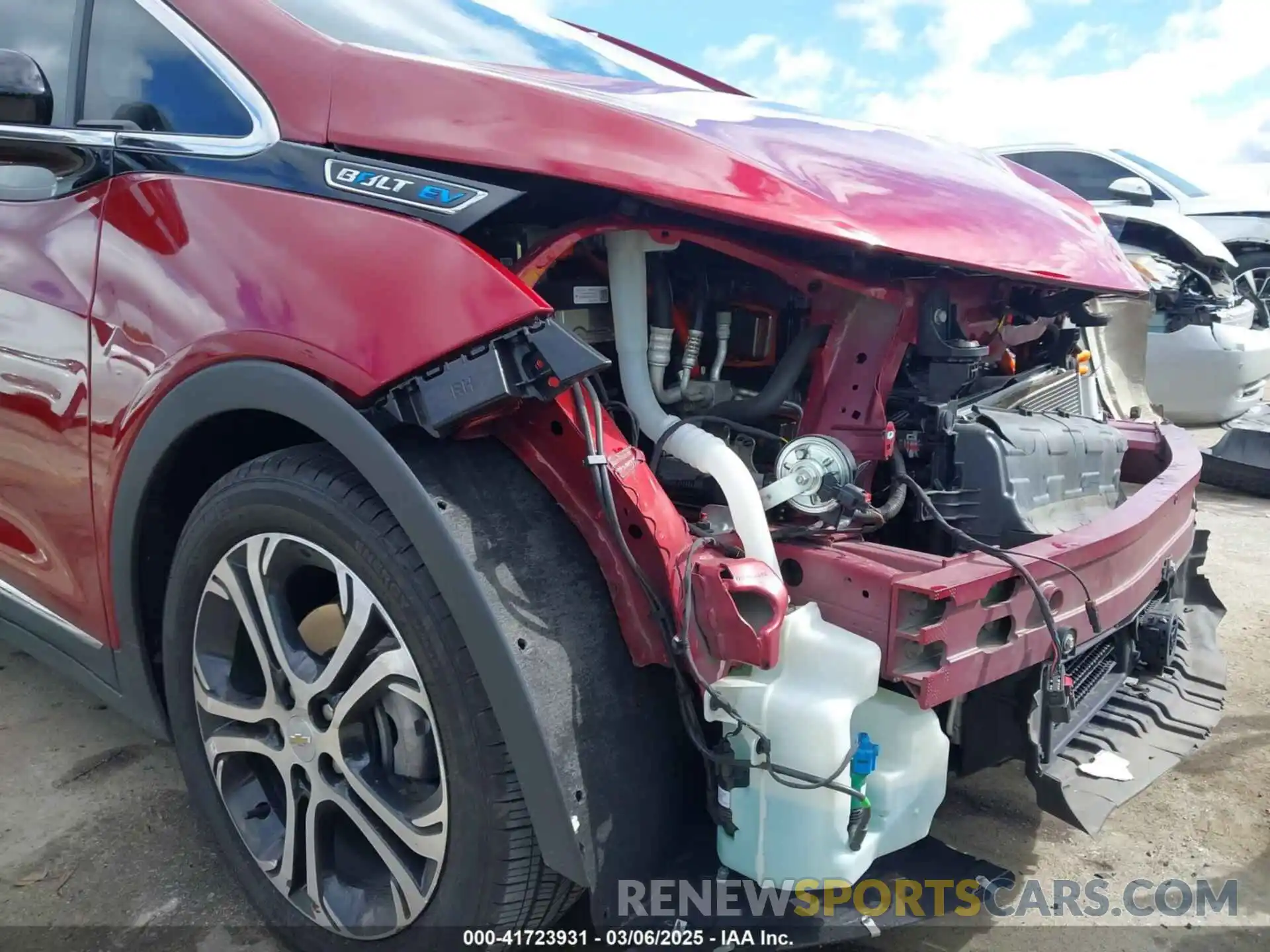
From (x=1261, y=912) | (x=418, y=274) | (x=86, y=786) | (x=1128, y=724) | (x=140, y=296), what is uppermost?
(x=418, y=274)

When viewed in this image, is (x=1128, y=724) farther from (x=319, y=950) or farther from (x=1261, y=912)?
(x=319, y=950)

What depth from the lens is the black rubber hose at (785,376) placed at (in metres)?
1.95

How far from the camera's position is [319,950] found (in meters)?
1.82

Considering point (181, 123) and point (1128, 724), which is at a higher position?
point (181, 123)

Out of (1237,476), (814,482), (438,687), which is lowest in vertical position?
(1237,476)

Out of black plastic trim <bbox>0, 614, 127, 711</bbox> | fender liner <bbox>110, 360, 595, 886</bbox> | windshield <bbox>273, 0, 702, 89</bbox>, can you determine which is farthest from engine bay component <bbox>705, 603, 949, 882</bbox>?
black plastic trim <bbox>0, 614, 127, 711</bbox>

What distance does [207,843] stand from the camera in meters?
2.27

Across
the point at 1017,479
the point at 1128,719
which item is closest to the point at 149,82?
the point at 1017,479

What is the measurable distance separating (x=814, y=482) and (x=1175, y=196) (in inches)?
339

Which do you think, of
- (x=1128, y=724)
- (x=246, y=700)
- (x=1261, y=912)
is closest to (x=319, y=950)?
(x=246, y=700)

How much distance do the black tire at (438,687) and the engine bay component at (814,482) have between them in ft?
2.11

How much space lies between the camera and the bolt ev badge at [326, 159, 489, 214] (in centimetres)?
154

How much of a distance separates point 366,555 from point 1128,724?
170cm

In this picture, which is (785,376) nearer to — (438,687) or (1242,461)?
(438,687)
